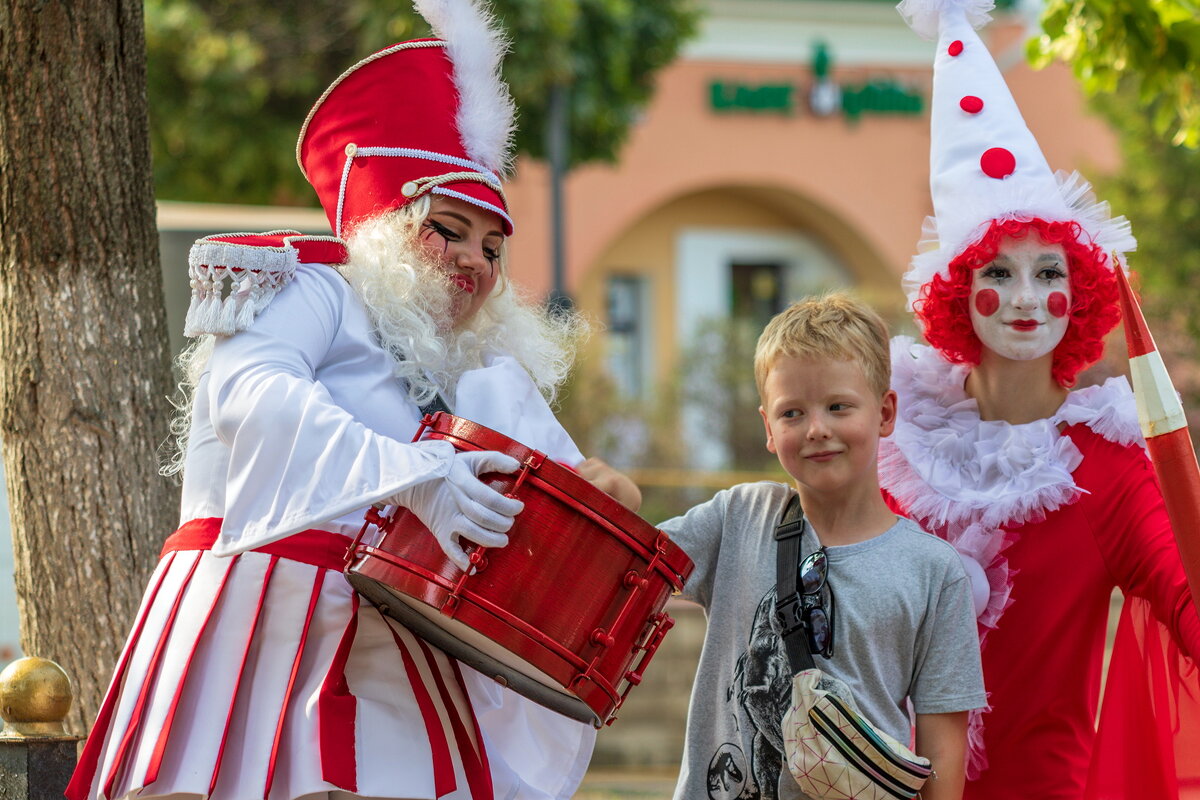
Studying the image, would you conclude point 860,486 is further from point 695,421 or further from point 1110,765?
point 695,421

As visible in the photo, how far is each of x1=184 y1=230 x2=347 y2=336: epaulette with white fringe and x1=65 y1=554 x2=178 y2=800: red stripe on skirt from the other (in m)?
0.51

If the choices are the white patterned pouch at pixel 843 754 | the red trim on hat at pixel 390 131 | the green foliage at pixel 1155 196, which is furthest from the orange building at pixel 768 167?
the white patterned pouch at pixel 843 754

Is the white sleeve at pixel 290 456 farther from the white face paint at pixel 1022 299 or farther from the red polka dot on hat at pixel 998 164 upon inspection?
the red polka dot on hat at pixel 998 164

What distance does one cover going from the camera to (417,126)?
3.14 m

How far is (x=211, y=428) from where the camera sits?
9.40ft

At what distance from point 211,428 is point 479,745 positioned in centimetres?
79

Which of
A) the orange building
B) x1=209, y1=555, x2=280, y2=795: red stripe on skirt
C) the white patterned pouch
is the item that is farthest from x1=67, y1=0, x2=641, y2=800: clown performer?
the orange building

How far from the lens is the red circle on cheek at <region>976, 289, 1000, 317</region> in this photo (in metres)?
3.38

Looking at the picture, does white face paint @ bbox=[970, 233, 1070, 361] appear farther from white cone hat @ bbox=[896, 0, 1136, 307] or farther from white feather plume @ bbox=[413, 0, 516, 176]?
white feather plume @ bbox=[413, 0, 516, 176]

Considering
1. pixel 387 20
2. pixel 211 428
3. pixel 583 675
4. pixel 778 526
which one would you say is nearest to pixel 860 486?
pixel 778 526

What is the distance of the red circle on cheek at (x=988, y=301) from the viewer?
3.38 metres

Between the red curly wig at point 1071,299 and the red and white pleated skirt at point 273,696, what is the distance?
142 cm

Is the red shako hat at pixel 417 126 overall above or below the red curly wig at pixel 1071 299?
above

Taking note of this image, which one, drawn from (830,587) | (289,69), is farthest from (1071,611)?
(289,69)
